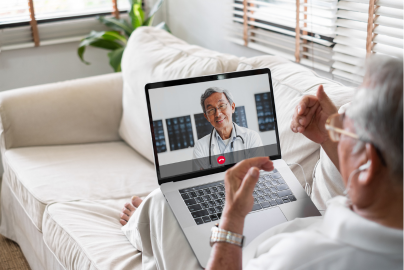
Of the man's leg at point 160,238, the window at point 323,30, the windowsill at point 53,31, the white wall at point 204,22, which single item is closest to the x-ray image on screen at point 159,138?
the man's leg at point 160,238

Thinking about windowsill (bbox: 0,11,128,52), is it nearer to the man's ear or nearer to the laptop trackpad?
the laptop trackpad

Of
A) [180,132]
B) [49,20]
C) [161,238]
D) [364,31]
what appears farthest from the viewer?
[49,20]

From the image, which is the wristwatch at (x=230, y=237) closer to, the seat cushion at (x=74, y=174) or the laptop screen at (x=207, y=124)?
the laptop screen at (x=207, y=124)

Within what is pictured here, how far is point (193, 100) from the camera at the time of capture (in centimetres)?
111

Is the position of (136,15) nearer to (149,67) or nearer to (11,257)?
(149,67)

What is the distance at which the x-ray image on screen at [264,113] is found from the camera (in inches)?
43.8

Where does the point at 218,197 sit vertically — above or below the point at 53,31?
below

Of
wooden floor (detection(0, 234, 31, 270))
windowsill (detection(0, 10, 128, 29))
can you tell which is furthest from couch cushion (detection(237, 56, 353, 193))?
windowsill (detection(0, 10, 128, 29))

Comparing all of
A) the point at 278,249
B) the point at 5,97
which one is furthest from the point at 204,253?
the point at 5,97

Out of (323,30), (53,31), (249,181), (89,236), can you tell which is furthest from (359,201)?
(53,31)

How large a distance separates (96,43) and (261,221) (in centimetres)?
208

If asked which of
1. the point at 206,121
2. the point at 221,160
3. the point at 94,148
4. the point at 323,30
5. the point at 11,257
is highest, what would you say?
the point at 323,30

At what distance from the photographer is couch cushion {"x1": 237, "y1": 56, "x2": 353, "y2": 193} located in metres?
1.19

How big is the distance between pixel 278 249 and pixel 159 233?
15.1 inches
